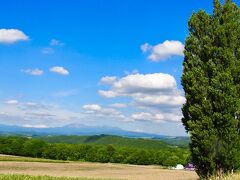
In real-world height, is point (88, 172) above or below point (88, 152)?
below

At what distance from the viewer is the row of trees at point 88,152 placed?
266 feet

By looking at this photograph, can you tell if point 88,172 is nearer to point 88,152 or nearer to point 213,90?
point 213,90

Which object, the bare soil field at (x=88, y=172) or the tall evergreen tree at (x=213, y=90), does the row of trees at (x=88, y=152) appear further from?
the tall evergreen tree at (x=213, y=90)

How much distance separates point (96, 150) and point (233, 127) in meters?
57.0

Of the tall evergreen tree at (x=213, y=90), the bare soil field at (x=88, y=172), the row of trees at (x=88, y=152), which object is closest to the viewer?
the tall evergreen tree at (x=213, y=90)

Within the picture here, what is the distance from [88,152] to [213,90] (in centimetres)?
5814

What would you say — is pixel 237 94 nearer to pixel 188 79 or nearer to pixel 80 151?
pixel 188 79

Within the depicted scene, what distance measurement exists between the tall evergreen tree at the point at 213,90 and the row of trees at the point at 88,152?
51016 mm

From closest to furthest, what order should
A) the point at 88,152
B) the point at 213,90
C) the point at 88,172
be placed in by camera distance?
the point at 213,90 < the point at 88,172 < the point at 88,152

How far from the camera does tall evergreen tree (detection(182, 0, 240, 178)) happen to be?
27.9m

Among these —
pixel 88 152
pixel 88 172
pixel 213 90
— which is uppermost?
pixel 213 90

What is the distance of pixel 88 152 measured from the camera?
275ft

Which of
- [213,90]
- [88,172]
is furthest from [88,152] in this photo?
[213,90]

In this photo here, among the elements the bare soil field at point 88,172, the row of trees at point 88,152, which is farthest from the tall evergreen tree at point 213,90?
the row of trees at point 88,152
